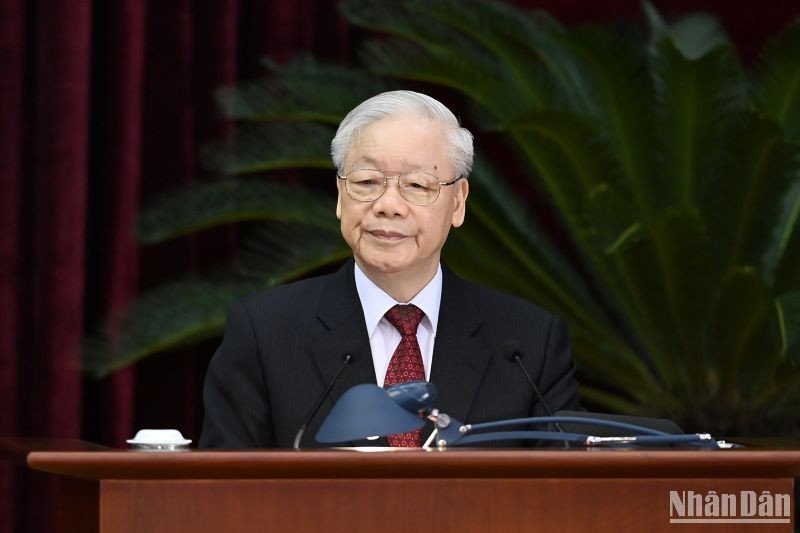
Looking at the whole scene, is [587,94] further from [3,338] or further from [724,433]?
[3,338]

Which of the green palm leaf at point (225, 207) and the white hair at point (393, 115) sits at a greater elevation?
the green palm leaf at point (225, 207)

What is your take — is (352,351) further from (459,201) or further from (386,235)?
(459,201)

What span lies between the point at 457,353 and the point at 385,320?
→ 0.14 metres

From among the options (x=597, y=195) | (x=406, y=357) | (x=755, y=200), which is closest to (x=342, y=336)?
(x=406, y=357)

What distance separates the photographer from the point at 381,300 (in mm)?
2688

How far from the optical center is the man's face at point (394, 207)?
263 cm

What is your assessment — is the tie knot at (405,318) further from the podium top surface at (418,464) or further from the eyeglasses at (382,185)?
the podium top surface at (418,464)

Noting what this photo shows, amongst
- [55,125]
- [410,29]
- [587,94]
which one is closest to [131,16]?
[55,125]

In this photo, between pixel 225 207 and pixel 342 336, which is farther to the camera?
pixel 225 207

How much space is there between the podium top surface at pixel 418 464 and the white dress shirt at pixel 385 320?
79 centimetres

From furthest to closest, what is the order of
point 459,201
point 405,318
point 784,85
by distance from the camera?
point 784,85 < point 459,201 < point 405,318

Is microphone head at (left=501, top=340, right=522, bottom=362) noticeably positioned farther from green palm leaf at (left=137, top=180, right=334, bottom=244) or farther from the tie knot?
green palm leaf at (left=137, top=180, right=334, bottom=244)

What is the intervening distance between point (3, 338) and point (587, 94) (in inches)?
79.2

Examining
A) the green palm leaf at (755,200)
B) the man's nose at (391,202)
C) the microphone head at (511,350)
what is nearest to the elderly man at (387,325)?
the man's nose at (391,202)
